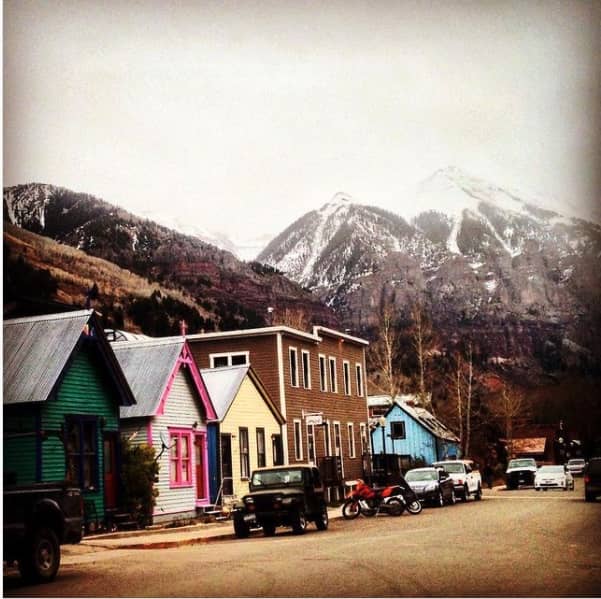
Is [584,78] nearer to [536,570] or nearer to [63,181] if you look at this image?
[536,570]

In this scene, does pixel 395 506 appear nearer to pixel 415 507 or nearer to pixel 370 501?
pixel 415 507

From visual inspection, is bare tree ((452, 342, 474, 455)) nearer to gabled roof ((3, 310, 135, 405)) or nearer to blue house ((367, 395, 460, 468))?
blue house ((367, 395, 460, 468))

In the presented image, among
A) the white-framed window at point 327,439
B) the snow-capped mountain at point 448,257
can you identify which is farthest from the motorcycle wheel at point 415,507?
the snow-capped mountain at point 448,257

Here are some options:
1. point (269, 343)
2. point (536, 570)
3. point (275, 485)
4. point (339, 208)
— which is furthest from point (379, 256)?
point (536, 570)

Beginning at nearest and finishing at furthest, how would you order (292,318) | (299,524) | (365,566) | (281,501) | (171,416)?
(365,566)
(281,501)
(299,524)
(292,318)
(171,416)

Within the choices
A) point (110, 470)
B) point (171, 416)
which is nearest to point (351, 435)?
point (171, 416)

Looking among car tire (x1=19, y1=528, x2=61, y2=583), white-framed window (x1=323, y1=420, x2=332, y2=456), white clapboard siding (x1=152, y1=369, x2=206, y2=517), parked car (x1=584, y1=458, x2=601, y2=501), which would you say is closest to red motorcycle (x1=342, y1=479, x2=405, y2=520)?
white-framed window (x1=323, y1=420, x2=332, y2=456)
